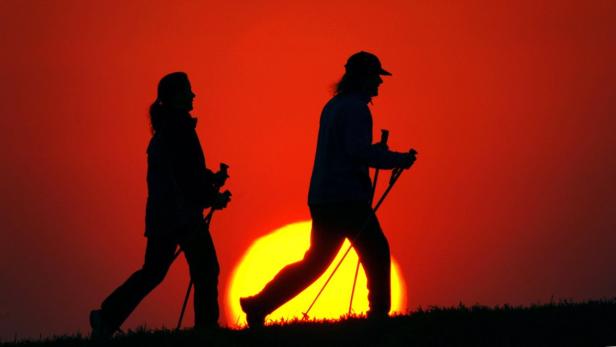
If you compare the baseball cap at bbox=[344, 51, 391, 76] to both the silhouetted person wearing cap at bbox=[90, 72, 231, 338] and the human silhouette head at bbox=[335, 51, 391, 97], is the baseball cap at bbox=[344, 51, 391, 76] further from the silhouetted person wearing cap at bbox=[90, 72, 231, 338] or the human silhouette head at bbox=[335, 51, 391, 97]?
the silhouetted person wearing cap at bbox=[90, 72, 231, 338]

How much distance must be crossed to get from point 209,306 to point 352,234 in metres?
1.50

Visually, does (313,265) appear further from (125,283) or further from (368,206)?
(125,283)

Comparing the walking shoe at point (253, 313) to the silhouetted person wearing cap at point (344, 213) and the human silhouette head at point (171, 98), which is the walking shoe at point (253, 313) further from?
the human silhouette head at point (171, 98)

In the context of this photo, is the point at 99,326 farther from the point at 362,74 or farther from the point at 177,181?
the point at 362,74

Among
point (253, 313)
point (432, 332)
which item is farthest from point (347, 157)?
point (432, 332)

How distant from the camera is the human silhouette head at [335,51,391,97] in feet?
46.8

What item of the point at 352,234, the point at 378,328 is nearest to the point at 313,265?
the point at 352,234

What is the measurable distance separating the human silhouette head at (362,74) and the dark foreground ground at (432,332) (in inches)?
91.9

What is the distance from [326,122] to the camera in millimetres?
14203

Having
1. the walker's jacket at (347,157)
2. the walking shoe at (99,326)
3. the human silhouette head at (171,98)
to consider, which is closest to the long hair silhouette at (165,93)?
the human silhouette head at (171,98)

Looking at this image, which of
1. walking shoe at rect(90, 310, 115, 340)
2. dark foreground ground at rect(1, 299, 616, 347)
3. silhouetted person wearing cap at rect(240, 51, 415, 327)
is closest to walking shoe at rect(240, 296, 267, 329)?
silhouetted person wearing cap at rect(240, 51, 415, 327)

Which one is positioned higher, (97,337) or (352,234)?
(352,234)

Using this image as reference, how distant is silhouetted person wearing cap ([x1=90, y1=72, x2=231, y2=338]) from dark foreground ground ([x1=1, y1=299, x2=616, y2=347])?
2.62ft

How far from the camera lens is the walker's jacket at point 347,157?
13.9 metres
